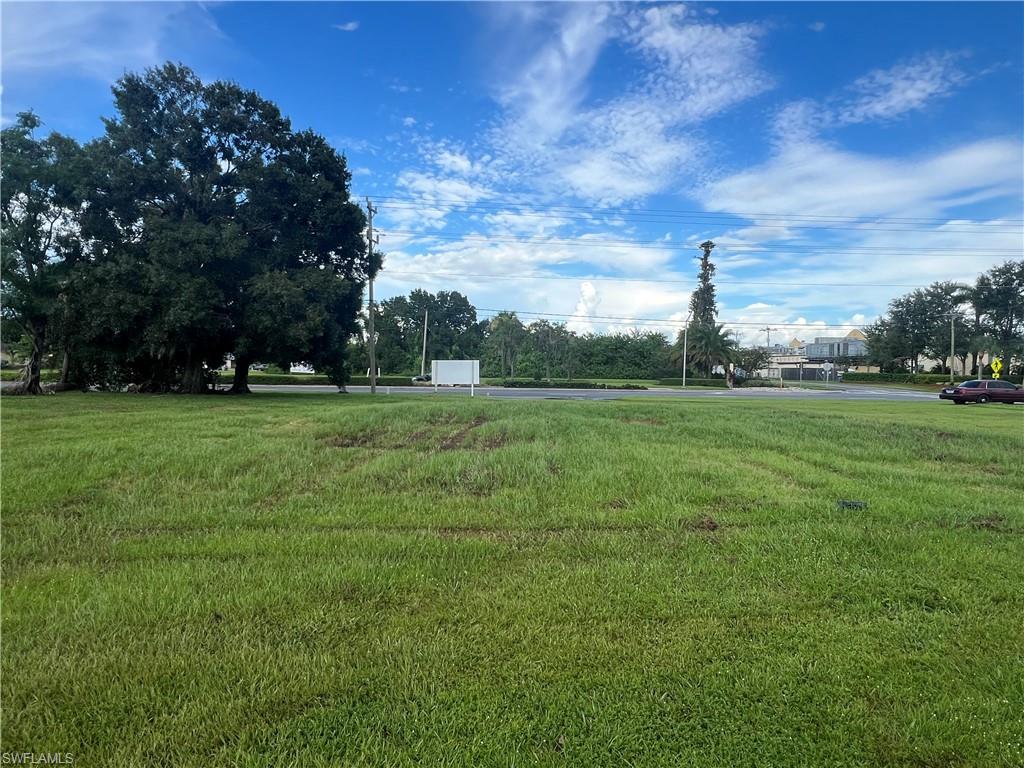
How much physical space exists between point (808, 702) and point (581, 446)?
5651 millimetres

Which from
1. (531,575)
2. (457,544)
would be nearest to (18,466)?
(457,544)

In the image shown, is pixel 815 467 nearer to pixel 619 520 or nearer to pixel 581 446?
pixel 581 446

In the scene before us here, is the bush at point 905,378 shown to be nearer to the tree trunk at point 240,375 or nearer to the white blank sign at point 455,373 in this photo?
the white blank sign at point 455,373

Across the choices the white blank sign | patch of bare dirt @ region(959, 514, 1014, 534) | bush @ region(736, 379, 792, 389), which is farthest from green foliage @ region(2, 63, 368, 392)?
bush @ region(736, 379, 792, 389)

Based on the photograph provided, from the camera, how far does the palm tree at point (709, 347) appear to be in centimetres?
5312

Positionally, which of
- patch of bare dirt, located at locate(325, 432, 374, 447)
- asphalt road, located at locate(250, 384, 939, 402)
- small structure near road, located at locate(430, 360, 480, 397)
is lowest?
asphalt road, located at locate(250, 384, 939, 402)

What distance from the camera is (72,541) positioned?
4496 mm

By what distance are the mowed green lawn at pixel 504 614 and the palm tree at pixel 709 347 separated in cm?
4869

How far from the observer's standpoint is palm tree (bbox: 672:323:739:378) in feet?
174

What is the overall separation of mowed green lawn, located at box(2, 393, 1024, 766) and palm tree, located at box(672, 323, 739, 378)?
1917 inches

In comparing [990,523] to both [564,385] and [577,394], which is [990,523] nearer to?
[577,394]

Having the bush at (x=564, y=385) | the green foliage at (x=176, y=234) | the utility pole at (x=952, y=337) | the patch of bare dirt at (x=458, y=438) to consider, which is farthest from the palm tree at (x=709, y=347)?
the patch of bare dirt at (x=458, y=438)

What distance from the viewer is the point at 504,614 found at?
123 inches

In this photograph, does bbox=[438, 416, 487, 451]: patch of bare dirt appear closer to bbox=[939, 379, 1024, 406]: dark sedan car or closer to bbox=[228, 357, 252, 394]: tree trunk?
bbox=[228, 357, 252, 394]: tree trunk
